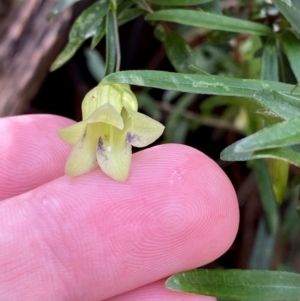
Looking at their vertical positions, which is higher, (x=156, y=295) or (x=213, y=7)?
(x=213, y=7)

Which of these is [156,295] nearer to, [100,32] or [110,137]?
[110,137]

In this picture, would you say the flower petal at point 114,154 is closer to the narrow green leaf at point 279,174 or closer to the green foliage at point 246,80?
the green foliage at point 246,80

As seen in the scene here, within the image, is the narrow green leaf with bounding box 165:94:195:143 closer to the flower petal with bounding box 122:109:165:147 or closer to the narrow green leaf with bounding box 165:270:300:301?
the flower petal with bounding box 122:109:165:147

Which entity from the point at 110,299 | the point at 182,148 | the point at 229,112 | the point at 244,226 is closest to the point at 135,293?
the point at 110,299

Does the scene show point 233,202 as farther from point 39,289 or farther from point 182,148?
point 39,289

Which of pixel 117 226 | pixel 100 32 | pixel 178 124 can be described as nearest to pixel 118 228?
pixel 117 226

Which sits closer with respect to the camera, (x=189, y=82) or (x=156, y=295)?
(x=189, y=82)

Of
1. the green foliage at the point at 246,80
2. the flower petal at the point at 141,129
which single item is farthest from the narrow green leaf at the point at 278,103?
the flower petal at the point at 141,129

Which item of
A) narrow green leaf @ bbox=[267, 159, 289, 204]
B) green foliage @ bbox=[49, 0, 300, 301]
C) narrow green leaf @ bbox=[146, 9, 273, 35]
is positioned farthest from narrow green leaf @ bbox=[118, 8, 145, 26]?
narrow green leaf @ bbox=[267, 159, 289, 204]
